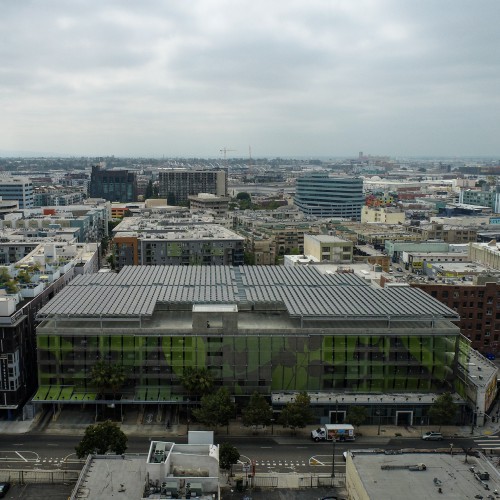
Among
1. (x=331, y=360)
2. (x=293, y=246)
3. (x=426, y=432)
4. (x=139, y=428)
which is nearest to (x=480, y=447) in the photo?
(x=426, y=432)

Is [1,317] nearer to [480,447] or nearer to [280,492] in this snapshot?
[280,492]

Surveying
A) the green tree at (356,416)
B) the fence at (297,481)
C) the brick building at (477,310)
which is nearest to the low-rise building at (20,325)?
the fence at (297,481)

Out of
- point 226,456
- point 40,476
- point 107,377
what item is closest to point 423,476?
point 226,456

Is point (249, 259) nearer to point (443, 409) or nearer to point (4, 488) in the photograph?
point (443, 409)

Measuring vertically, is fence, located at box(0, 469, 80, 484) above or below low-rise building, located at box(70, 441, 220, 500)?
below

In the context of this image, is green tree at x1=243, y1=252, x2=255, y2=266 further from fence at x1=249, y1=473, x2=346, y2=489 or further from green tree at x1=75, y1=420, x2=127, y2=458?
fence at x1=249, y1=473, x2=346, y2=489

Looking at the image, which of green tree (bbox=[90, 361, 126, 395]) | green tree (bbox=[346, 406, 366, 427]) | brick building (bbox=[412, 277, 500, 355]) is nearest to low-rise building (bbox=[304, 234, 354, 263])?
brick building (bbox=[412, 277, 500, 355])

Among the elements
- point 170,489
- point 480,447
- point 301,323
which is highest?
point 301,323
